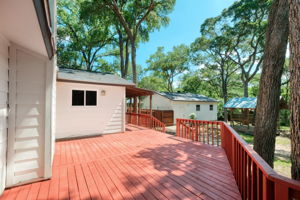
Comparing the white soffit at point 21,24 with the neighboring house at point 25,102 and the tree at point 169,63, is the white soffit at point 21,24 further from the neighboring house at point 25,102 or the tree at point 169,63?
the tree at point 169,63

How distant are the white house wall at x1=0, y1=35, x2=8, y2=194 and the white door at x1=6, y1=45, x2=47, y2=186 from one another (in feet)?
0.31

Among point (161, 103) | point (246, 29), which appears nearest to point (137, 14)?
point (161, 103)

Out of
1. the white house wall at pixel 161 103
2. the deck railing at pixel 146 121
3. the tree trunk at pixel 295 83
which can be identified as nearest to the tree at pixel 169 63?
the white house wall at pixel 161 103

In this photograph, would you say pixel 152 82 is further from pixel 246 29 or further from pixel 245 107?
pixel 245 107

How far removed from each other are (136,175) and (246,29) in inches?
659

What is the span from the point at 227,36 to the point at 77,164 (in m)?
17.5

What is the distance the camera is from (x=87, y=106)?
5.56 meters

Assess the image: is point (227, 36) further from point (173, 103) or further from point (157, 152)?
point (157, 152)

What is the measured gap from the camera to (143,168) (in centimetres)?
288

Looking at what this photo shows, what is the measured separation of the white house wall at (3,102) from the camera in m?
1.91

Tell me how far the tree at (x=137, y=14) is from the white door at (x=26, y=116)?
8073mm

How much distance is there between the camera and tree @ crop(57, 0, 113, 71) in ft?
48.5

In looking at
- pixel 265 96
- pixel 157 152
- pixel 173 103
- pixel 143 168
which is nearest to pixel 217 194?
pixel 143 168

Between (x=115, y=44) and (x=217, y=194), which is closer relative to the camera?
(x=217, y=194)
